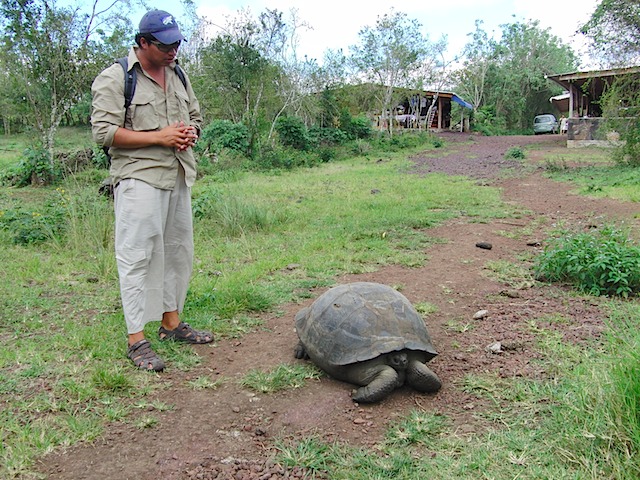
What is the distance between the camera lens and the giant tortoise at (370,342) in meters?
2.89

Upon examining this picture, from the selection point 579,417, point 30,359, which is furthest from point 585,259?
point 30,359

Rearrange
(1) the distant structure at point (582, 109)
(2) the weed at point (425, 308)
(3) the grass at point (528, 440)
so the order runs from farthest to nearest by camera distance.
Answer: (1) the distant structure at point (582, 109) → (2) the weed at point (425, 308) → (3) the grass at point (528, 440)

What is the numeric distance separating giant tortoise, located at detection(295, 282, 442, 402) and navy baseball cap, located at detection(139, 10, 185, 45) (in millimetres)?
1851

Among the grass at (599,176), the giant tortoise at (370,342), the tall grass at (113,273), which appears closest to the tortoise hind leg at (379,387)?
the giant tortoise at (370,342)

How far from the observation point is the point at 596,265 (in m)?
4.36

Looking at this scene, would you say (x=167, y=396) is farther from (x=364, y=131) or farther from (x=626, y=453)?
(x=364, y=131)

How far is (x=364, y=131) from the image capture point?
25.2m

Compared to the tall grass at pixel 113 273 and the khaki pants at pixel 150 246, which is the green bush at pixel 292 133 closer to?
the tall grass at pixel 113 273

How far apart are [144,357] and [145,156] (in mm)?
1240

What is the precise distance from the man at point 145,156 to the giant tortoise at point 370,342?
1026mm

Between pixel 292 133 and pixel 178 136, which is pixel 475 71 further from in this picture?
pixel 178 136

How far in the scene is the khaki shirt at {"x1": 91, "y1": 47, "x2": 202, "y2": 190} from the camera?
3.05m

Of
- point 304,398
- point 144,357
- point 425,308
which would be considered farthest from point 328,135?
point 304,398

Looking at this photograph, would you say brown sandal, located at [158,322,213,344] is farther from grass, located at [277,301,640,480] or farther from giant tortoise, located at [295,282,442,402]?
grass, located at [277,301,640,480]
